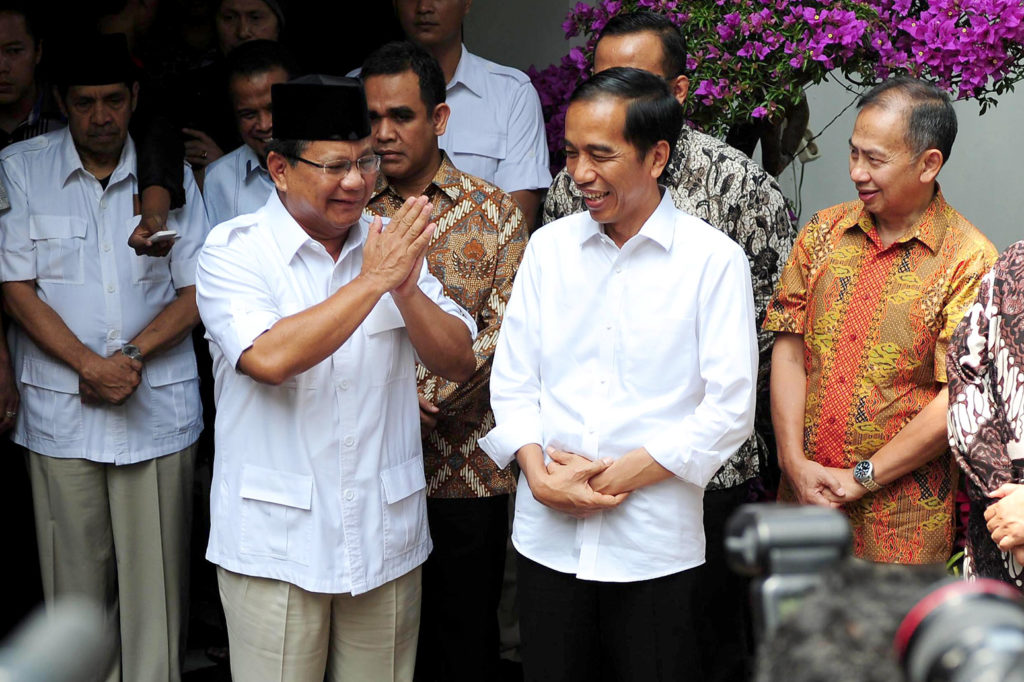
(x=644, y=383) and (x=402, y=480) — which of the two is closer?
(x=644, y=383)

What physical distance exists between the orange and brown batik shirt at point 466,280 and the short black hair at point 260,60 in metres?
0.62

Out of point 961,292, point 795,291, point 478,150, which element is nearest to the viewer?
point 961,292

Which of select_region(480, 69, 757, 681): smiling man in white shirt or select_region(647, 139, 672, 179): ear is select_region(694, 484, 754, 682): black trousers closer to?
select_region(480, 69, 757, 681): smiling man in white shirt

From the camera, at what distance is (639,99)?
2514mm

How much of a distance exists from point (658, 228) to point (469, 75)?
1.50m

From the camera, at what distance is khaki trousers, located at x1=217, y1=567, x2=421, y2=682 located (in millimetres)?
2531

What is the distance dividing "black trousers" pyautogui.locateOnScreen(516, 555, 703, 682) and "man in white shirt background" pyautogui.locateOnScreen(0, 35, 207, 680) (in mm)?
1353

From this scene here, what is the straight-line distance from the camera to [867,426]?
2.82 meters

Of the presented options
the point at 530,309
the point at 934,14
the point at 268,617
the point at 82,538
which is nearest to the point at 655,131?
the point at 530,309

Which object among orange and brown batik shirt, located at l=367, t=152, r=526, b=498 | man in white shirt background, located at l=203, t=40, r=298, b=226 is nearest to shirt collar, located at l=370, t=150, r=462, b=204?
orange and brown batik shirt, located at l=367, t=152, r=526, b=498

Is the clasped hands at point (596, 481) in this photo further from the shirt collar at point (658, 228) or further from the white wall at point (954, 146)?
the white wall at point (954, 146)

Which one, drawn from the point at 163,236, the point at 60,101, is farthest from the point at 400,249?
the point at 60,101

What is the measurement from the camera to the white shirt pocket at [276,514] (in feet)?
8.16

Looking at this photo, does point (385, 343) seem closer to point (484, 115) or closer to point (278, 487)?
point (278, 487)
